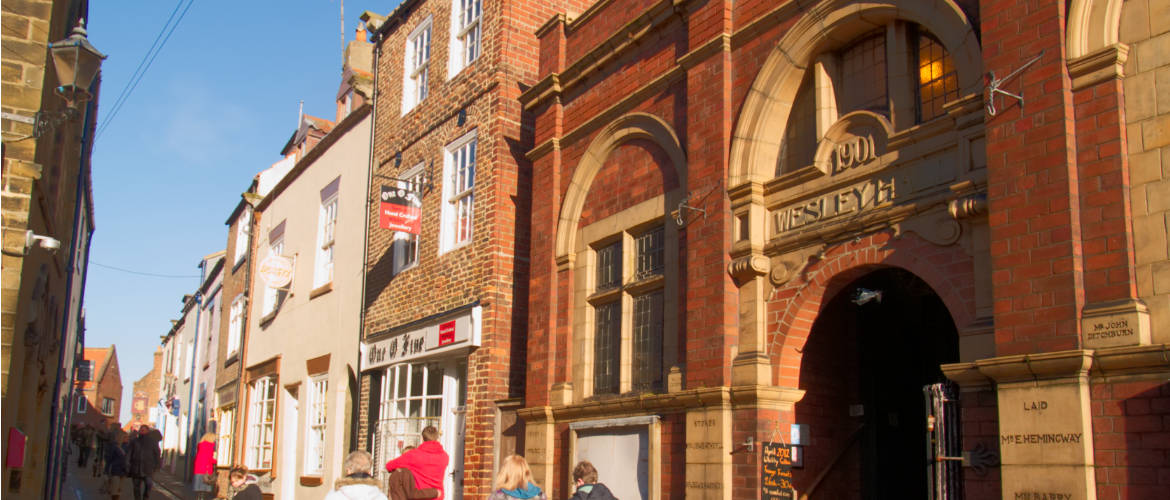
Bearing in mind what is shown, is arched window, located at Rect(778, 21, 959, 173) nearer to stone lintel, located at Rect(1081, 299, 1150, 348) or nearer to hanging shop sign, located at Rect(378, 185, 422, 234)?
stone lintel, located at Rect(1081, 299, 1150, 348)

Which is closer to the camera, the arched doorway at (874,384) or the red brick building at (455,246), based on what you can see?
the arched doorway at (874,384)

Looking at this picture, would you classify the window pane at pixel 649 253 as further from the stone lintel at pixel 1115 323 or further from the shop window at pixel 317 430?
the shop window at pixel 317 430

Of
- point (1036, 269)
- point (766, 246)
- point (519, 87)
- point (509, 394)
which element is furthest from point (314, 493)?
Answer: point (1036, 269)

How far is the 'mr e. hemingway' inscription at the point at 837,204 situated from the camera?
27.0 ft

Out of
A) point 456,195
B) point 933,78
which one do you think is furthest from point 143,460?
point 933,78

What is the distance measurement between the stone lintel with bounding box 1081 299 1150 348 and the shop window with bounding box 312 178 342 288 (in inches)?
648

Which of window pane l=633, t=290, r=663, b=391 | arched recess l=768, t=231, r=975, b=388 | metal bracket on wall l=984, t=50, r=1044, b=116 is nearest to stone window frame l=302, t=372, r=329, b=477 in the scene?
window pane l=633, t=290, r=663, b=391

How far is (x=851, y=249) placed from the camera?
8406 millimetres

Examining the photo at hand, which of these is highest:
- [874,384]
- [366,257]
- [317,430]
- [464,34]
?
[464,34]

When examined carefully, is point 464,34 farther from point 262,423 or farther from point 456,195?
point 262,423

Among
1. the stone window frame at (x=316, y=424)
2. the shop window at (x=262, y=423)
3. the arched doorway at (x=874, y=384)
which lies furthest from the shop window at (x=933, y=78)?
the shop window at (x=262, y=423)

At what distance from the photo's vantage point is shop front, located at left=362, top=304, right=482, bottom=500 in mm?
14297

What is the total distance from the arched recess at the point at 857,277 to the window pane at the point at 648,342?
1.86m

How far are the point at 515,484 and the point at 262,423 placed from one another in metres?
17.8
